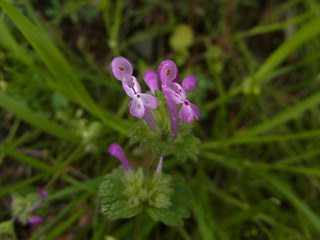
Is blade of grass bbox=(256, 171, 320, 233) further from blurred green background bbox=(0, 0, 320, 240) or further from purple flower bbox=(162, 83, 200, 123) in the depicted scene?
purple flower bbox=(162, 83, 200, 123)

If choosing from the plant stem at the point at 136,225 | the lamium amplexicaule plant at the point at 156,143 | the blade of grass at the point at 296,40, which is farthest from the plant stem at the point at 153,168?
the blade of grass at the point at 296,40

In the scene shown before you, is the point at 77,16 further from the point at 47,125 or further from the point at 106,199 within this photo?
the point at 106,199

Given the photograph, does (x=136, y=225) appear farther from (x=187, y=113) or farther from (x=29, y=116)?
(x=29, y=116)

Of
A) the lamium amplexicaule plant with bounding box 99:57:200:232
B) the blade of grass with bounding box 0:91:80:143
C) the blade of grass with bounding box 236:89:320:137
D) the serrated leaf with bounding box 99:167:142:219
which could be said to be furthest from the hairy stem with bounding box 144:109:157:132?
the blade of grass with bounding box 236:89:320:137

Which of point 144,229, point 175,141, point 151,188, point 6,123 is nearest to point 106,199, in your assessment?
point 151,188

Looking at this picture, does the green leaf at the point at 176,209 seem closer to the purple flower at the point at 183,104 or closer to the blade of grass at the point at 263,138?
the purple flower at the point at 183,104
